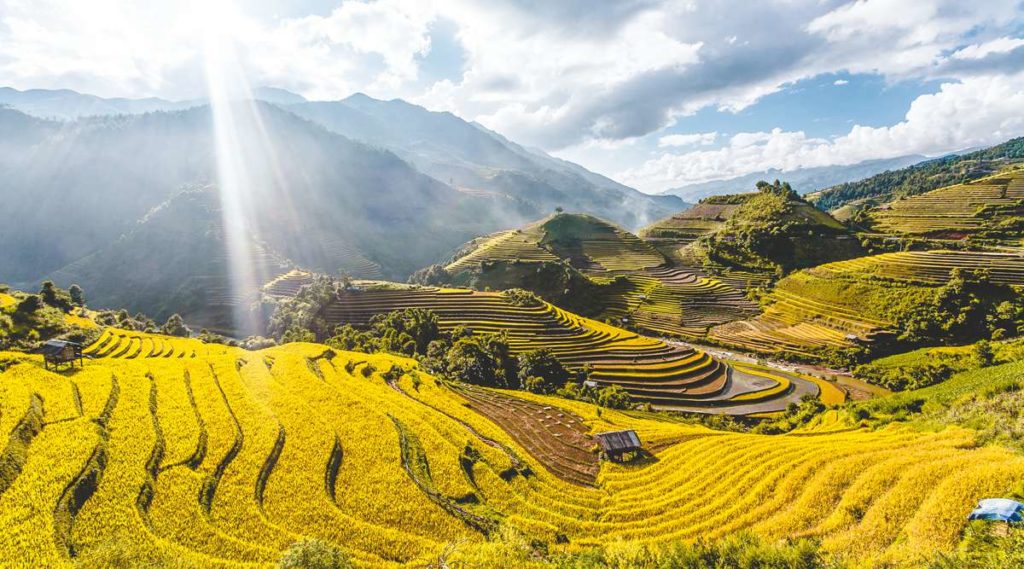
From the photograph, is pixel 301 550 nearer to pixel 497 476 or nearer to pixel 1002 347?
pixel 497 476

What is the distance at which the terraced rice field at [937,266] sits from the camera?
8283 cm

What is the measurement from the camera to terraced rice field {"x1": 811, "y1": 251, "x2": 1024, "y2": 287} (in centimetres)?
8283

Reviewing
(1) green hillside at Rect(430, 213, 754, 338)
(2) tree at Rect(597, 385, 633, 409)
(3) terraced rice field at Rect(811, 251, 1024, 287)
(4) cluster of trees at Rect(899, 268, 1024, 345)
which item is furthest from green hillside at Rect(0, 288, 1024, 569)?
(3) terraced rice field at Rect(811, 251, 1024, 287)

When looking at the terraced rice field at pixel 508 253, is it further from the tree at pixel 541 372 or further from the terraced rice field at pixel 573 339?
the tree at pixel 541 372

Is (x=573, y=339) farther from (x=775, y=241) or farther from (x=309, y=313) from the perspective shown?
(x=775, y=241)

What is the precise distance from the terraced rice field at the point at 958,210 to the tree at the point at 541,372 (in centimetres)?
12205

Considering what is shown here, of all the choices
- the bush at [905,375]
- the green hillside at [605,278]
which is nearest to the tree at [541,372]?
the green hillside at [605,278]

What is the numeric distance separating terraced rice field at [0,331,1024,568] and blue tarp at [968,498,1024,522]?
1060 millimetres

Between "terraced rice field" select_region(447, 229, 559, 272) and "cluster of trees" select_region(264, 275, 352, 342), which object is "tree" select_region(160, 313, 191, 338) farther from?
"terraced rice field" select_region(447, 229, 559, 272)

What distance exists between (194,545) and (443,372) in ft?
122

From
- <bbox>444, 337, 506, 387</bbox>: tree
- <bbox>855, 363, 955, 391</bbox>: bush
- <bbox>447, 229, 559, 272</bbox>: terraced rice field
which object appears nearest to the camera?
<bbox>444, 337, 506, 387</bbox>: tree

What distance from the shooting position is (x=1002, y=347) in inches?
2469

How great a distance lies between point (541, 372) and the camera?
5859 centimetres

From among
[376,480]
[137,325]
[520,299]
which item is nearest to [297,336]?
[137,325]
